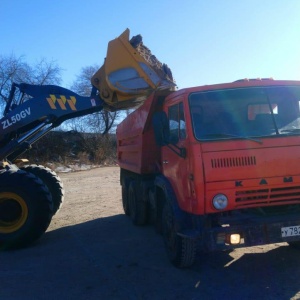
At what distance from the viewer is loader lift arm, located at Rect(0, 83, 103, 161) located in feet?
27.6

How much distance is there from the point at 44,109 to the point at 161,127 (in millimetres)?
3707

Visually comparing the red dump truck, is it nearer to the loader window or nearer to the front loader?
the loader window

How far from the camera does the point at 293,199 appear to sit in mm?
4984

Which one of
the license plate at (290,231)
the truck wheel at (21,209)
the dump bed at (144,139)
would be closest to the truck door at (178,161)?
the dump bed at (144,139)

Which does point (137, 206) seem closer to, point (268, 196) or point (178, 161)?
point (178, 161)

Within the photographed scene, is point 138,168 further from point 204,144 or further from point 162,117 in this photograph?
point 204,144

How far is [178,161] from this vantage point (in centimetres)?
552

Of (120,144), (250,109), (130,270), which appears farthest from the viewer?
(120,144)

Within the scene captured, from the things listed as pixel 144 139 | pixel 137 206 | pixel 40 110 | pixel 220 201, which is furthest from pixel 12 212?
pixel 220 201

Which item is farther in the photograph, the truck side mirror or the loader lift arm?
the loader lift arm

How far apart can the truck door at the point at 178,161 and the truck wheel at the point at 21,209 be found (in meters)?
2.74

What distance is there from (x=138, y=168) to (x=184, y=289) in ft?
10.9

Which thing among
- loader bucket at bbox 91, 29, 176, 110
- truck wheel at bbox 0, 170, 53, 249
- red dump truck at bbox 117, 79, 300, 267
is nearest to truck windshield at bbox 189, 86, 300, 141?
red dump truck at bbox 117, 79, 300, 267

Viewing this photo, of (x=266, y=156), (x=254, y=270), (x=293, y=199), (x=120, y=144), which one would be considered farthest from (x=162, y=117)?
(x=120, y=144)
